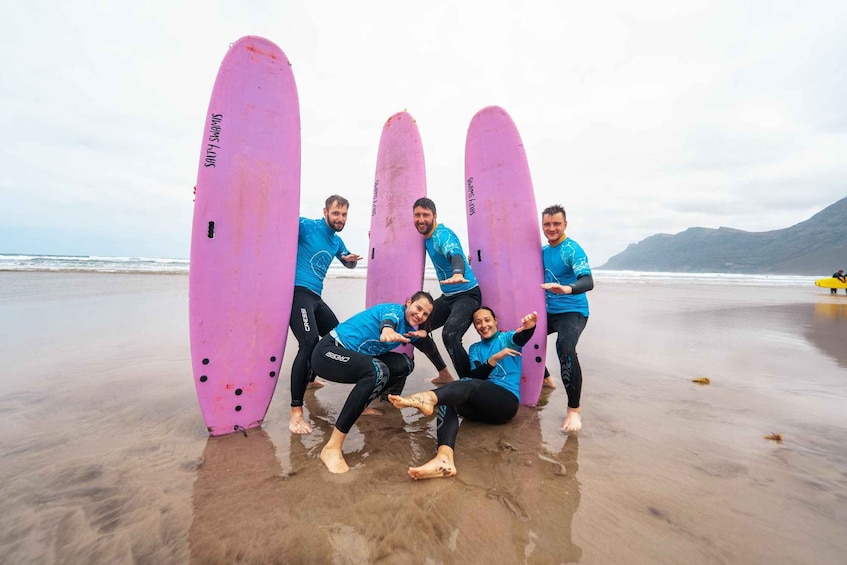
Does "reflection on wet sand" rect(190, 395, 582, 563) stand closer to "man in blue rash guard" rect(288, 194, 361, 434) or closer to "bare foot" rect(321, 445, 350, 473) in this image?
"bare foot" rect(321, 445, 350, 473)

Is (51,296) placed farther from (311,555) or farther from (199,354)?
(311,555)

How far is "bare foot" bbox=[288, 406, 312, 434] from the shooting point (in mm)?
2541

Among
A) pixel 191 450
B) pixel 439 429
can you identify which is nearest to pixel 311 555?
pixel 439 429

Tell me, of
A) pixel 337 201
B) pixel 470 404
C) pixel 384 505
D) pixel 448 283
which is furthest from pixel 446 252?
pixel 384 505

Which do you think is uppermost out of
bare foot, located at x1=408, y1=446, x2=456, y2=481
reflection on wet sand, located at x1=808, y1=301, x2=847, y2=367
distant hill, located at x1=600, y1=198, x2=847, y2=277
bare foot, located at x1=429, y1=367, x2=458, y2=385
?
distant hill, located at x1=600, y1=198, x2=847, y2=277

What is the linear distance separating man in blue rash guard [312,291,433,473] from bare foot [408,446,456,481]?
21.0 inches

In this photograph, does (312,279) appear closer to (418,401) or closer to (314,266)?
(314,266)

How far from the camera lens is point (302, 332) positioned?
2.94m

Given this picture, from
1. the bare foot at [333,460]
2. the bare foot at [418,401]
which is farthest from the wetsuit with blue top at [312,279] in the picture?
the bare foot at [418,401]

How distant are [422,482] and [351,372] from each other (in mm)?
816

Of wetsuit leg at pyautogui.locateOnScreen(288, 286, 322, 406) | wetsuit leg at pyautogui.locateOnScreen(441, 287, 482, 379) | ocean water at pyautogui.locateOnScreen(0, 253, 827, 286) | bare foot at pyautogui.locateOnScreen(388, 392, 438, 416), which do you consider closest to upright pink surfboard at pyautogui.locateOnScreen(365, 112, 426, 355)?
wetsuit leg at pyautogui.locateOnScreen(441, 287, 482, 379)

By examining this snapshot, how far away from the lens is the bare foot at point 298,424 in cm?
254

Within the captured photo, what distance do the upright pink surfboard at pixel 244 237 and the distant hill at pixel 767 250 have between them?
5938 cm

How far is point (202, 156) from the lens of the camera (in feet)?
9.63
